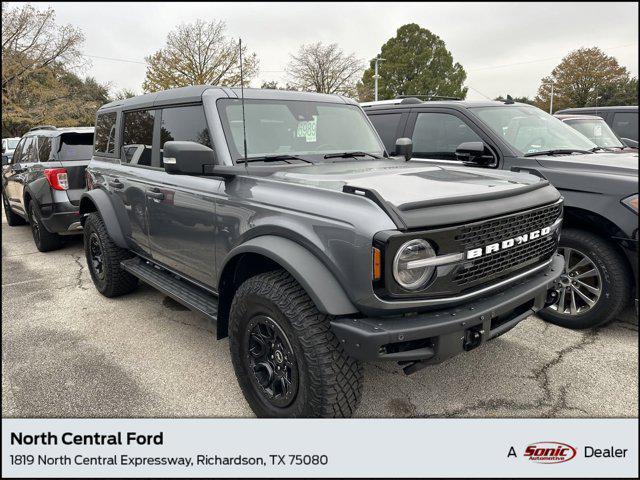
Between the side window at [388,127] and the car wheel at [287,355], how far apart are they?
3257mm

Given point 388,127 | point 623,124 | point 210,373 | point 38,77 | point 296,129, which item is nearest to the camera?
point 210,373

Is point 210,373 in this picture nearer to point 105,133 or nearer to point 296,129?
point 296,129

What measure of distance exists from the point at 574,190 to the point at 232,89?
2866 millimetres

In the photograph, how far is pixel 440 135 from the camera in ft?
16.4

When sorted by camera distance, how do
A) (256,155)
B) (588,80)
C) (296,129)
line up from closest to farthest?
(256,155)
(296,129)
(588,80)

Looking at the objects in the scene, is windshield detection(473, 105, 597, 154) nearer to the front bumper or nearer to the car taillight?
the front bumper

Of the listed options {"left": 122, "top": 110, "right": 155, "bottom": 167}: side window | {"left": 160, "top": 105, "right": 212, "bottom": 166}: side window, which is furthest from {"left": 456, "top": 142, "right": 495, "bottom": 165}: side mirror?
{"left": 122, "top": 110, "right": 155, "bottom": 167}: side window

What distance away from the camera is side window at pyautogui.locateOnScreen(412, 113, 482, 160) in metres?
4.79

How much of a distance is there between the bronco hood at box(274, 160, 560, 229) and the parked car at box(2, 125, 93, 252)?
4.60 meters

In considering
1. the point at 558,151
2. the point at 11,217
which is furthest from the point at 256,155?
the point at 11,217

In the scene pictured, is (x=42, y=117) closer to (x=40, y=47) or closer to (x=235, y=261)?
(x=40, y=47)

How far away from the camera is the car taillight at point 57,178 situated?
616cm

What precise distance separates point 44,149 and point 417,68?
36869 mm

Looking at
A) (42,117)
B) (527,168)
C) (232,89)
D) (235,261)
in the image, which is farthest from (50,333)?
(42,117)
